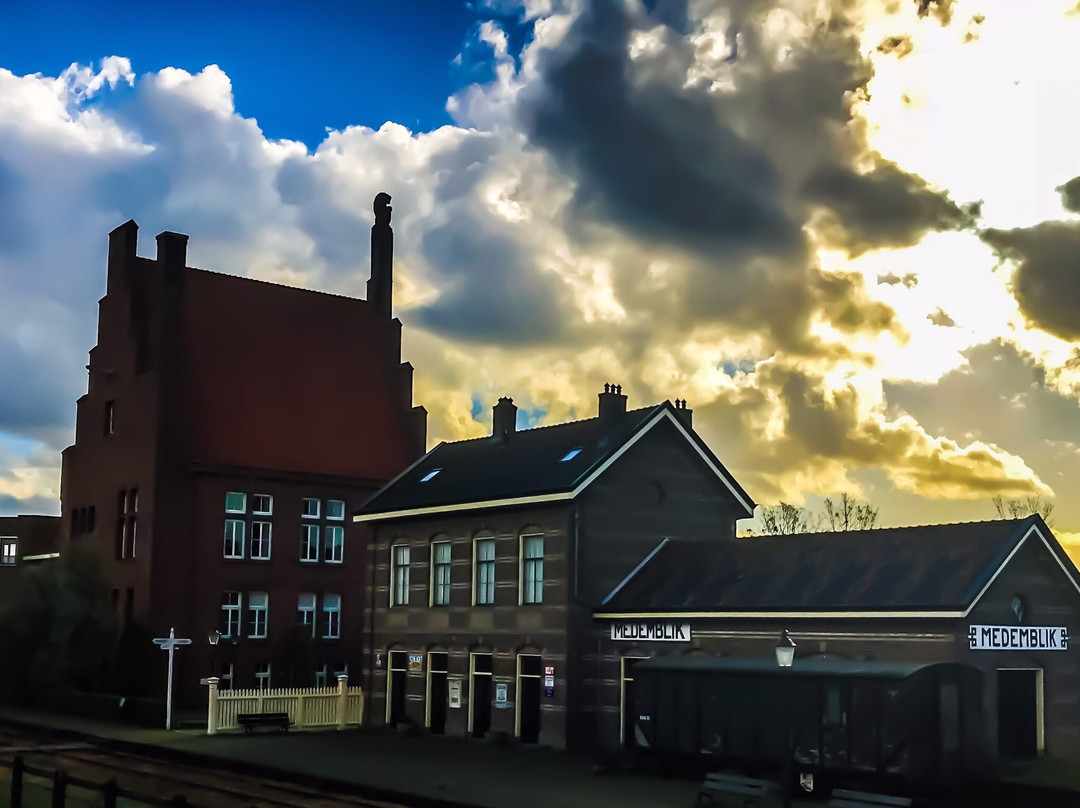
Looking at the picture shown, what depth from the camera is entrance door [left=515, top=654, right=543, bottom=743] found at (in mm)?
36719

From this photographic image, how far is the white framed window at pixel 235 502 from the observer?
173 ft

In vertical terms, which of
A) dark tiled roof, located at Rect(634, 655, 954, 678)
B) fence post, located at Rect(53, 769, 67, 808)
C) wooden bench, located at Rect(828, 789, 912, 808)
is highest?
dark tiled roof, located at Rect(634, 655, 954, 678)

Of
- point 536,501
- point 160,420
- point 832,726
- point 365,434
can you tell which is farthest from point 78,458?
point 832,726

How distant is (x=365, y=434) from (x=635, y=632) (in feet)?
88.2

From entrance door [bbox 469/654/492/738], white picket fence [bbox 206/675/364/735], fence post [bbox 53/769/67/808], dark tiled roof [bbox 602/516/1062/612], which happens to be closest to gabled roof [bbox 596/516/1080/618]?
dark tiled roof [bbox 602/516/1062/612]

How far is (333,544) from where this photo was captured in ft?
182

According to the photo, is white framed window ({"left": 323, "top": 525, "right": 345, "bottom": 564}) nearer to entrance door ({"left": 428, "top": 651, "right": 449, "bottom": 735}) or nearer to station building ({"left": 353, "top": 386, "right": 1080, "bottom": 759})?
station building ({"left": 353, "top": 386, "right": 1080, "bottom": 759})

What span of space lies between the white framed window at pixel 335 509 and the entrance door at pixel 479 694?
60.3ft

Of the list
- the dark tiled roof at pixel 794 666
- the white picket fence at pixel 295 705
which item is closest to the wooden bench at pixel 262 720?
the white picket fence at pixel 295 705

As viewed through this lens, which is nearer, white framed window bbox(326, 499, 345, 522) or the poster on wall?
the poster on wall

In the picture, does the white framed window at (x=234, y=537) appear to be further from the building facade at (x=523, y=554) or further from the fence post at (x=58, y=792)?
the fence post at (x=58, y=792)

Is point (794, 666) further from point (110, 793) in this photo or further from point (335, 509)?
point (335, 509)

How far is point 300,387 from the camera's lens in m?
58.2

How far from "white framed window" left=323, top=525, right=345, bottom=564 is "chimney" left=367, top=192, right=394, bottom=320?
12.0 m
